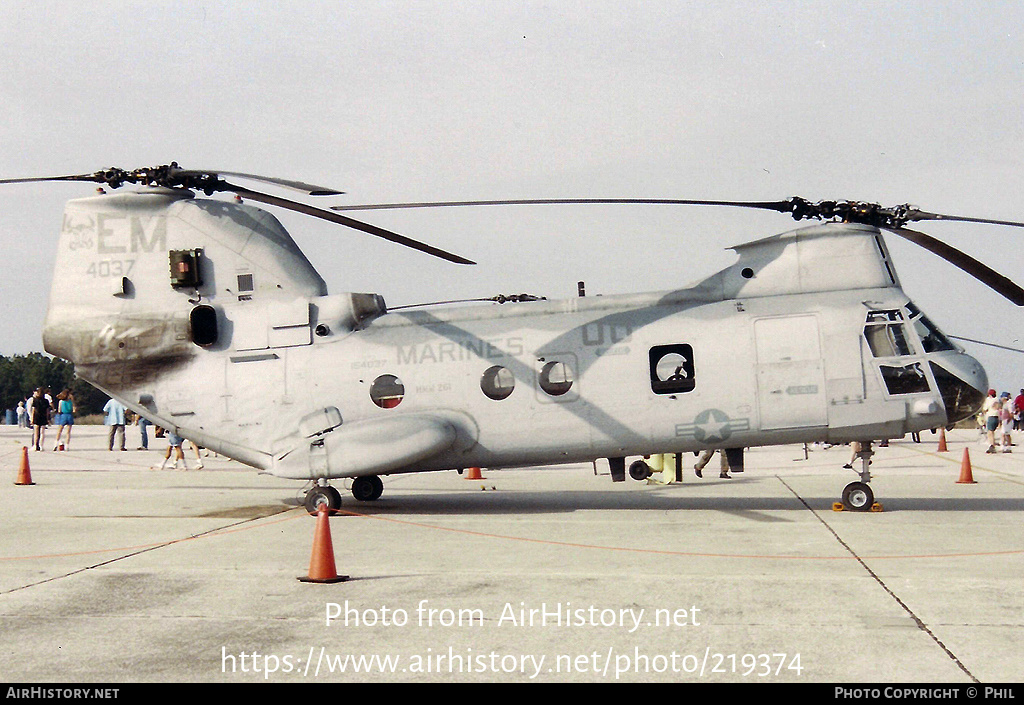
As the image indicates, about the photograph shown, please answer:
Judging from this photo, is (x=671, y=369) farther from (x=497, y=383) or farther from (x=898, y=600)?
(x=898, y=600)

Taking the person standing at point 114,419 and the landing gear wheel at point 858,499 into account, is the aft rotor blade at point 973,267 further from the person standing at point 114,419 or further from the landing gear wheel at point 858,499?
the person standing at point 114,419

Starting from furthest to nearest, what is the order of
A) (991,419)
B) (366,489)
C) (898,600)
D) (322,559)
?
(991,419), (366,489), (322,559), (898,600)

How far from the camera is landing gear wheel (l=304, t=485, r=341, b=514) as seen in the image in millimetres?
13820

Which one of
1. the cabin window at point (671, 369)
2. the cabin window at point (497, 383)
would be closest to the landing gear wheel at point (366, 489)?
the cabin window at point (497, 383)

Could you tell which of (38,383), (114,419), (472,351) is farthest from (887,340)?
(38,383)

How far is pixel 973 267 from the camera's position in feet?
41.1

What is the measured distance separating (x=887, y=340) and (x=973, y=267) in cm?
145

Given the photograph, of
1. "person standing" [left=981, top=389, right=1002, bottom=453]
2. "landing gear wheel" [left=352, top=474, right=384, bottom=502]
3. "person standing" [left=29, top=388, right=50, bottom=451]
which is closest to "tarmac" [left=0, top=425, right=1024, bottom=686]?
"landing gear wheel" [left=352, top=474, right=384, bottom=502]

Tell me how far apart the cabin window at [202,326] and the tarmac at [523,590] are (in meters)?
2.65

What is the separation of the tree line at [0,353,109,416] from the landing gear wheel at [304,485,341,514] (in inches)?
3344

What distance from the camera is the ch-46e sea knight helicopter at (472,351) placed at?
1297 cm

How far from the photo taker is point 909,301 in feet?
43.1

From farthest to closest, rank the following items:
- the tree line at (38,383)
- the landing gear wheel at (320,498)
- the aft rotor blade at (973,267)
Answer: the tree line at (38,383) < the landing gear wheel at (320,498) < the aft rotor blade at (973,267)

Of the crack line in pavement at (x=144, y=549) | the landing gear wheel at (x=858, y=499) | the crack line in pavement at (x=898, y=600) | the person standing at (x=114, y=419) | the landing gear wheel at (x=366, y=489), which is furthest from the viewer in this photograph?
the person standing at (x=114, y=419)
